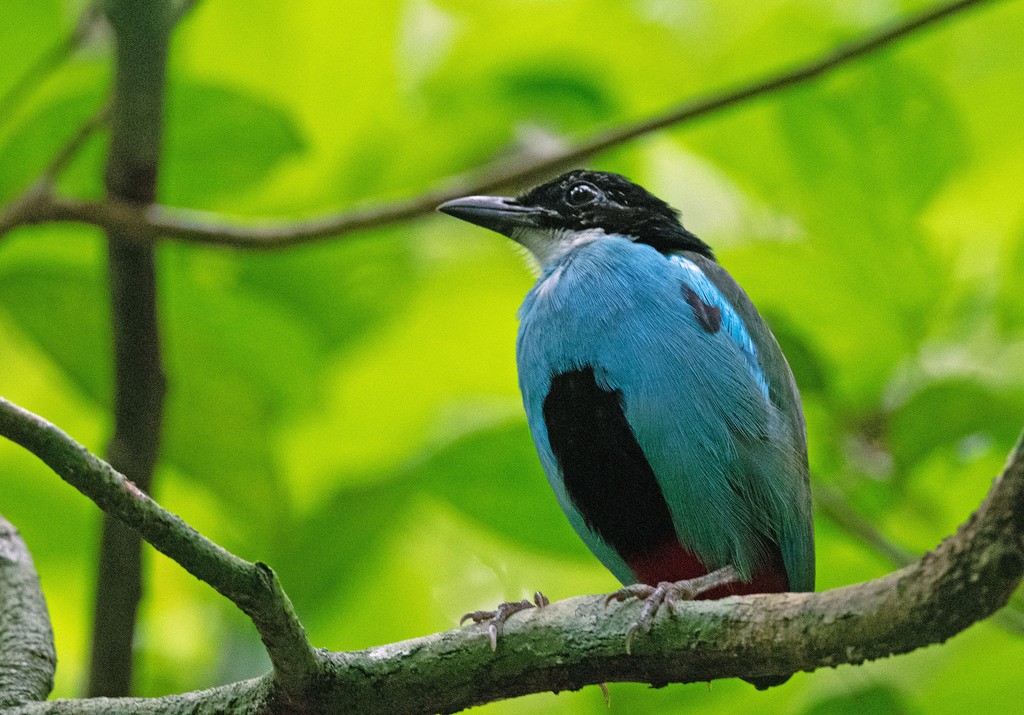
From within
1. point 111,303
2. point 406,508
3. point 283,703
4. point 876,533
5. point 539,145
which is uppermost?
point 539,145

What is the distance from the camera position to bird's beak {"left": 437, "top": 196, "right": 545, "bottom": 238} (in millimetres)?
5223

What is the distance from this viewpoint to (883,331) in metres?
4.20

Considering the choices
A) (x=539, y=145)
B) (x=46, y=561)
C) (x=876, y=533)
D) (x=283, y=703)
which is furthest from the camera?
(x=539, y=145)

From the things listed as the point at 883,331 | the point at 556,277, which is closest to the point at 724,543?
the point at 883,331

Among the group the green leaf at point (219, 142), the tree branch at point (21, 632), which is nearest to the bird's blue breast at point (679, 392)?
the green leaf at point (219, 142)

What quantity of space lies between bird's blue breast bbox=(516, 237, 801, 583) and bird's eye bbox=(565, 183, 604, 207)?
0.78 m

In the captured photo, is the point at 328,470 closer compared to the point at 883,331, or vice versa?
the point at 883,331

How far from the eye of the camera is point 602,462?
444 centimetres

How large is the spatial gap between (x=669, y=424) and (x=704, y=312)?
477 mm

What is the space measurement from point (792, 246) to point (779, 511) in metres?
0.87

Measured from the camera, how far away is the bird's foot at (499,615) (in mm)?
3186

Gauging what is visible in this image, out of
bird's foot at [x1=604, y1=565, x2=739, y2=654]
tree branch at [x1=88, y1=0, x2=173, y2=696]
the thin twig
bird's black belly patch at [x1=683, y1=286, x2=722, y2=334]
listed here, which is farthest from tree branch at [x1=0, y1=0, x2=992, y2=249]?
bird's foot at [x1=604, y1=565, x2=739, y2=654]

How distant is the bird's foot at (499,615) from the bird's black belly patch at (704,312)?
1.20 meters

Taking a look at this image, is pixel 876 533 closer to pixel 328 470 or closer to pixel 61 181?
pixel 328 470
